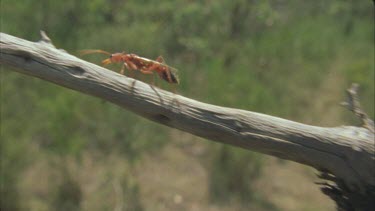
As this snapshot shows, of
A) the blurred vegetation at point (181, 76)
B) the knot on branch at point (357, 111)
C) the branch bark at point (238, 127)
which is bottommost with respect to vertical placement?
the blurred vegetation at point (181, 76)

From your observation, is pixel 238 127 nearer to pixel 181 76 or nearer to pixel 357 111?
pixel 357 111

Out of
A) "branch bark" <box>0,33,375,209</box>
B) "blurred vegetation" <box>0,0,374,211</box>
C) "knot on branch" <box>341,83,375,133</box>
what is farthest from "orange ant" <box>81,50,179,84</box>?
"blurred vegetation" <box>0,0,374,211</box>

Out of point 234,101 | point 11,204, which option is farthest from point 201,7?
point 11,204

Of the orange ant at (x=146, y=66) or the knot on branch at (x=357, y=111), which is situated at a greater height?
the knot on branch at (x=357, y=111)

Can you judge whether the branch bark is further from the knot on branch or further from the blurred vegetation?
the blurred vegetation

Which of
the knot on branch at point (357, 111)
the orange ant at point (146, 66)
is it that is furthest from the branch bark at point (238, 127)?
the orange ant at point (146, 66)

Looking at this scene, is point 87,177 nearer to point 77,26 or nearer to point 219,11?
point 77,26

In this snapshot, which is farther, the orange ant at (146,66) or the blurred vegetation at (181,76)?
the blurred vegetation at (181,76)

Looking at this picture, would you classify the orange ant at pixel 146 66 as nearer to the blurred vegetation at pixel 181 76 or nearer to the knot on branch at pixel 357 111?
the knot on branch at pixel 357 111
